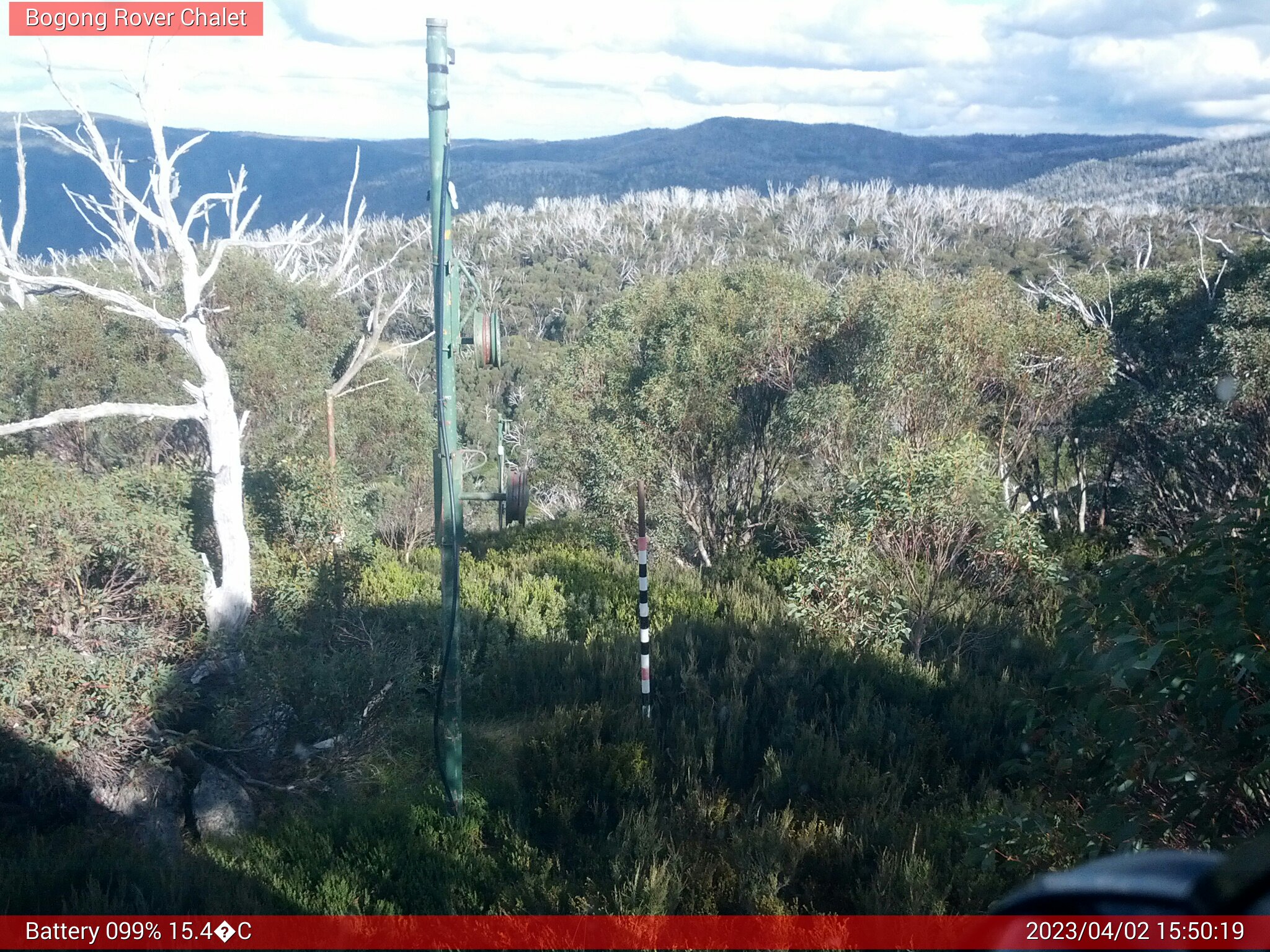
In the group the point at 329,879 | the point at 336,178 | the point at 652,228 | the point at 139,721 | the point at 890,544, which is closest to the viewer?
the point at 329,879

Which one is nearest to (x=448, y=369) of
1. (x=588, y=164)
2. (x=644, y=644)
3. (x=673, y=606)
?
(x=644, y=644)

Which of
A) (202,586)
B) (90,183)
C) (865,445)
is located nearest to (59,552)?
(202,586)

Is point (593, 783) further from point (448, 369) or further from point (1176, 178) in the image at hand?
point (1176, 178)

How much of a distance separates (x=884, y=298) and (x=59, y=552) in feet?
36.6

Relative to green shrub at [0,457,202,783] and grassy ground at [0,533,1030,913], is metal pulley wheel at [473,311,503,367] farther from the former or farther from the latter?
green shrub at [0,457,202,783]

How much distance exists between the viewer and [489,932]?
4574 mm

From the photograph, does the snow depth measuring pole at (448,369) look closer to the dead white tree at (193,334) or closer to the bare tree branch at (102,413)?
the dead white tree at (193,334)

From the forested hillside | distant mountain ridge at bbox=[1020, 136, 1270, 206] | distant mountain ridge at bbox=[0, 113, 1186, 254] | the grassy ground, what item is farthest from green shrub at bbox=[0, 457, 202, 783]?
distant mountain ridge at bbox=[0, 113, 1186, 254]

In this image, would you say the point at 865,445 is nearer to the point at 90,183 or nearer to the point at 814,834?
the point at 814,834

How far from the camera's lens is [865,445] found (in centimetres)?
1517

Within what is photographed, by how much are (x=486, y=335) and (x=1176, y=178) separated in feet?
277

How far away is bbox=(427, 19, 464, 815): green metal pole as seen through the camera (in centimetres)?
566

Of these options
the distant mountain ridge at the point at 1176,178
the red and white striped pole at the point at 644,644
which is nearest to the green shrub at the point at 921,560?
the red and white striped pole at the point at 644,644

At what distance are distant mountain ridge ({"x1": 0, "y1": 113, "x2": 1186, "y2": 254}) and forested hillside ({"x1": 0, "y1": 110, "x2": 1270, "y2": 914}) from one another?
82145 mm
